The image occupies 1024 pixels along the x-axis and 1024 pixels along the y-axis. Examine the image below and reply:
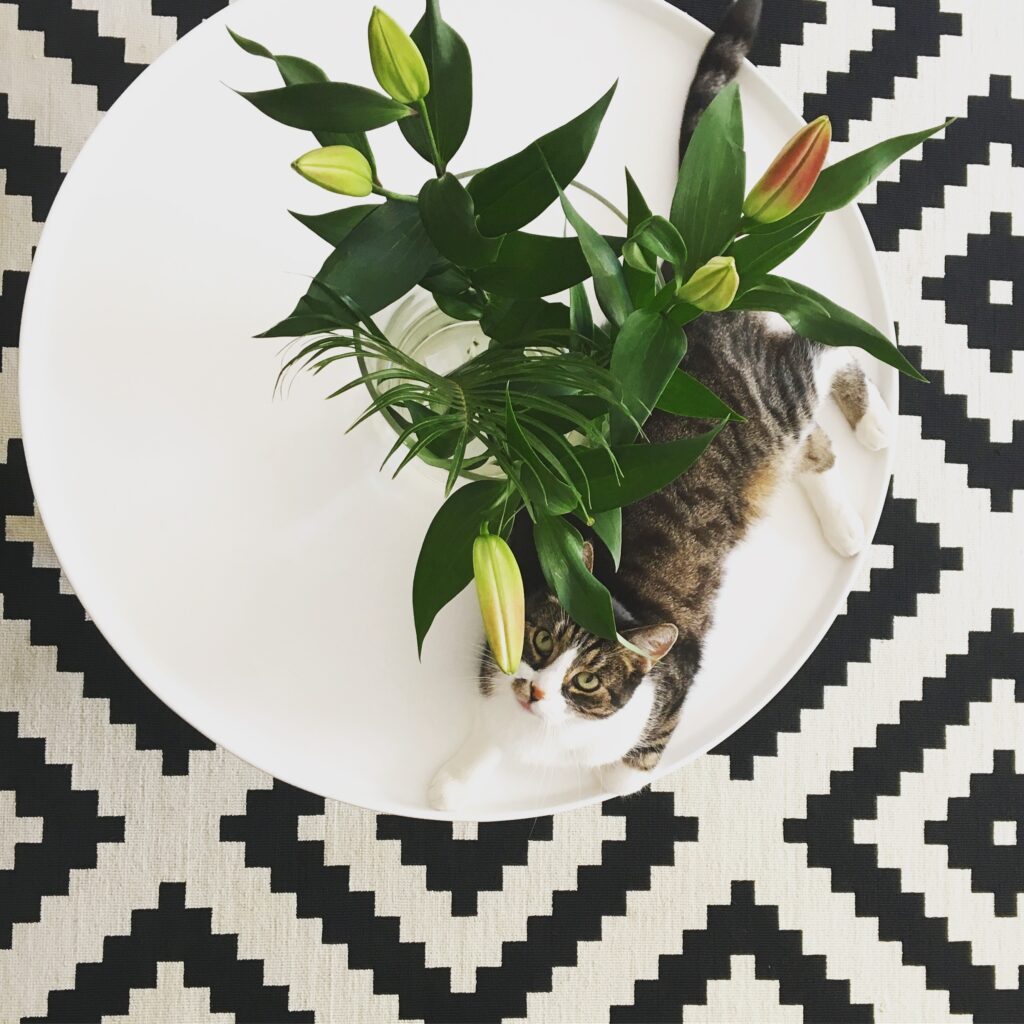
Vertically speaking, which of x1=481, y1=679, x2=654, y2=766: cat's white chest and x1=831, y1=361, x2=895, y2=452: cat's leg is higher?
x1=831, y1=361, x2=895, y2=452: cat's leg

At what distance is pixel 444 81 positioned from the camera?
0.39 m

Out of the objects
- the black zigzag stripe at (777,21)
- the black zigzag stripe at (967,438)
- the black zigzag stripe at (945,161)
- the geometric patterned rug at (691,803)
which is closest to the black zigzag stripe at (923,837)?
the geometric patterned rug at (691,803)

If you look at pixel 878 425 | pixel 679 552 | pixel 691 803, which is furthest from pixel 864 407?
pixel 691 803

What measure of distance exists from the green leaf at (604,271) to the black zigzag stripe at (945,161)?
749mm

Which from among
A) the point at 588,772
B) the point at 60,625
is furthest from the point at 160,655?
the point at 60,625

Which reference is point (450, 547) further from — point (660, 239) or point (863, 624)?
point (863, 624)

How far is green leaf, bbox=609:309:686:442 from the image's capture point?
375mm

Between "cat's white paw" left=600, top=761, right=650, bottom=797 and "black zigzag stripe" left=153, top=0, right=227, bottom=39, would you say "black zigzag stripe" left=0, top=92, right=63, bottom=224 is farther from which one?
"cat's white paw" left=600, top=761, right=650, bottom=797

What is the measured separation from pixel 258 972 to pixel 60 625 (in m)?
0.41

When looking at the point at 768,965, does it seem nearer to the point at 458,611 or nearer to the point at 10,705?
the point at 458,611

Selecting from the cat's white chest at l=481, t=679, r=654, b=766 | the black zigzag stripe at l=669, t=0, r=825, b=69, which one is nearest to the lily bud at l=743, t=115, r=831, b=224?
the cat's white chest at l=481, t=679, r=654, b=766

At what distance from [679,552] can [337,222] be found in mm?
330

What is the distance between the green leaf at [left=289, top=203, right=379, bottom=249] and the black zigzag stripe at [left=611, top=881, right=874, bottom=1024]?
2.83ft

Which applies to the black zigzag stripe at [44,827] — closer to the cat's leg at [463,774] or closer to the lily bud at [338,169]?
the cat's leg at [463,774]
